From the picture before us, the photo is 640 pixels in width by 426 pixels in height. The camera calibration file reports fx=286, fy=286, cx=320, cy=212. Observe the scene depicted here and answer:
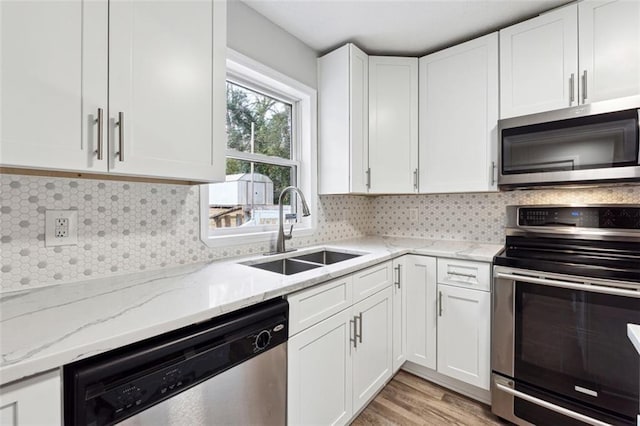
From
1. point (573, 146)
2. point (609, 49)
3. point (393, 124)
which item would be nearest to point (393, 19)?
point (393, 124)

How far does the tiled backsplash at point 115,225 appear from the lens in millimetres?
997

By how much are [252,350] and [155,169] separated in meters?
0.74

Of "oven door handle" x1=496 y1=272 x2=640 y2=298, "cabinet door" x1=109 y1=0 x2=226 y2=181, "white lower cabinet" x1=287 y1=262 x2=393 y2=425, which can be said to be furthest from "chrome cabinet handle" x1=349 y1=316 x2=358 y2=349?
"cabinet door" x1=109 y1=0 x2=226 y2=181

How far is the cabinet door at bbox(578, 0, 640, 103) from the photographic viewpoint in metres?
1.51

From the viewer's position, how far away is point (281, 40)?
1.97 m

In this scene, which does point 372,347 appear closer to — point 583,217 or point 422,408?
point 422,408

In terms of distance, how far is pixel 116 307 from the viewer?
86 centimetres

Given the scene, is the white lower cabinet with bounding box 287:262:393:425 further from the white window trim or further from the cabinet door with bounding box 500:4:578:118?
the cabinet door with bounding box 500:4:578:118

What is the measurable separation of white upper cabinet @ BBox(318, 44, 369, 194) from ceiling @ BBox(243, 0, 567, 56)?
13cm

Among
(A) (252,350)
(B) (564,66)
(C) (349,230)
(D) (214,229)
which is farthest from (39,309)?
(B) (564,66)

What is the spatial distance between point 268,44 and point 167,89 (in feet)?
3.48

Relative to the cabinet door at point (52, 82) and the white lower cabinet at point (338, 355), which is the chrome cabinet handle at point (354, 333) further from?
the cabinet door at point (52, 82)

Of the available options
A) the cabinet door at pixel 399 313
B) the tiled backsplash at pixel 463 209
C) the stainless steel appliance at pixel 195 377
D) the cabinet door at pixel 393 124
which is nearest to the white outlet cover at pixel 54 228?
the stainless steel appliance at pixel 195 377

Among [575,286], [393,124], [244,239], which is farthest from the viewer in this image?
[393,124]
